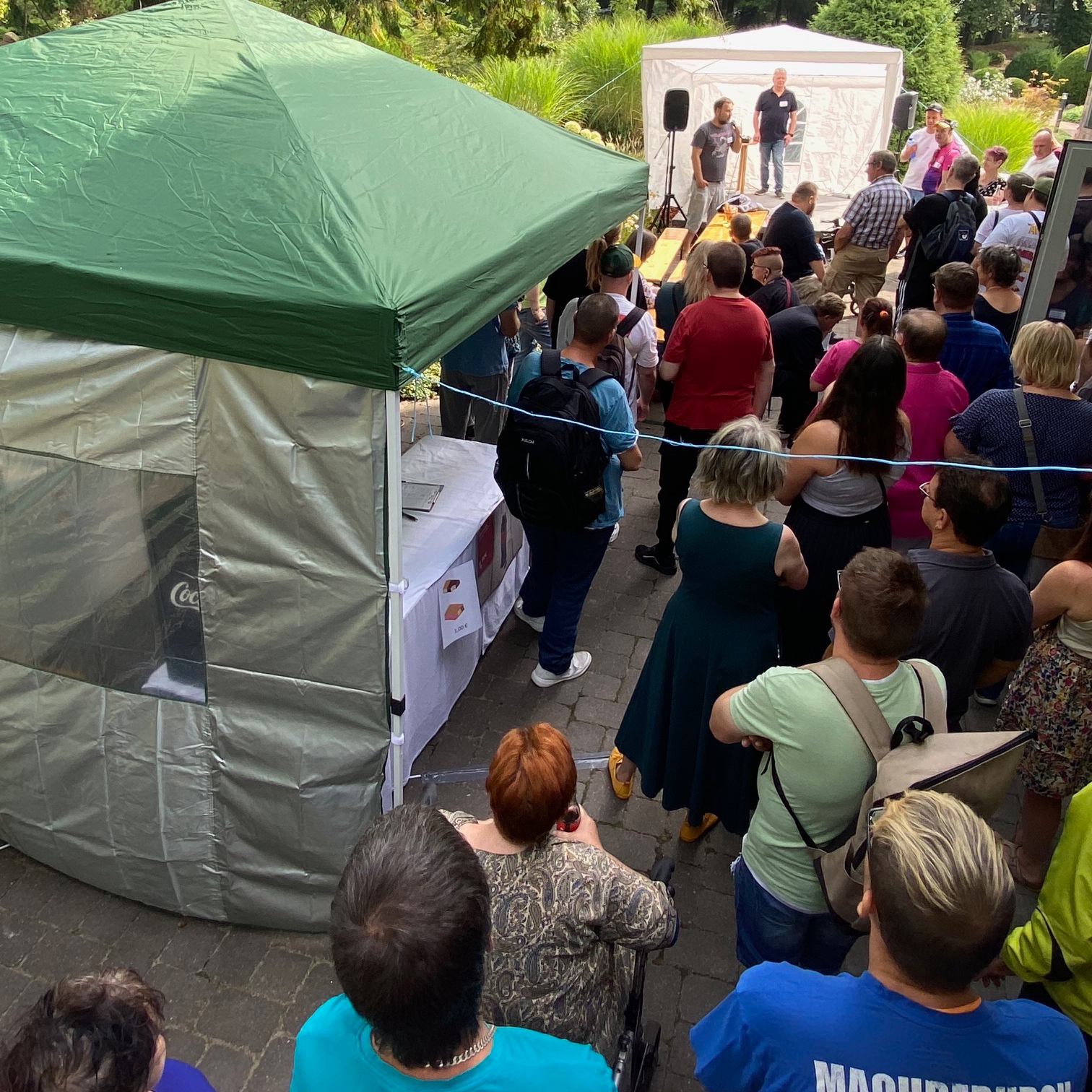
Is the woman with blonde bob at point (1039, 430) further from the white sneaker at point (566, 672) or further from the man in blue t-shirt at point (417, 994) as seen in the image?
the man in blue t-shirt at point (417, 994)

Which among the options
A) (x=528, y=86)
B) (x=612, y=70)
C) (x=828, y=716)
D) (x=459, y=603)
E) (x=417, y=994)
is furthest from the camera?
(x=612, y=70)

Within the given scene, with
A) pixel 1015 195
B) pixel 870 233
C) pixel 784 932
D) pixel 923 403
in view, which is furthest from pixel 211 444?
pixel 870 233

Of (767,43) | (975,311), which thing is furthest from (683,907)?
(767,43)

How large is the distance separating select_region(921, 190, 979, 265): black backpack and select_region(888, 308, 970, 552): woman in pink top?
3151mm

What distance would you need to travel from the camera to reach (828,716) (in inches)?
90.7

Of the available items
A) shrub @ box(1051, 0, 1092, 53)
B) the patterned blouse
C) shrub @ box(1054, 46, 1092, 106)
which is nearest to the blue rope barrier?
the patterned blouse

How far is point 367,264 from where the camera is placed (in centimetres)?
268

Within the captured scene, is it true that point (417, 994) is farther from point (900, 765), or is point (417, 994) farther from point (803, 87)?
point (803, 87)

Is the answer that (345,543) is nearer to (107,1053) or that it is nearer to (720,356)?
(107,1053)

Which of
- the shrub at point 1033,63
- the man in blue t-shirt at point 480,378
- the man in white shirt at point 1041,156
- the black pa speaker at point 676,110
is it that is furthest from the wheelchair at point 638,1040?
the shrub at point 1033,63

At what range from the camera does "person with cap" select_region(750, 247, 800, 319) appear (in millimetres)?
5805

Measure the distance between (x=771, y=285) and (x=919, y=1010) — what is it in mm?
5002

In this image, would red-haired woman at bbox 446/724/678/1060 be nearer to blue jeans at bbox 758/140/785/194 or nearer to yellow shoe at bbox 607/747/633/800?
yellow shoe at bbox 607/747/633/800

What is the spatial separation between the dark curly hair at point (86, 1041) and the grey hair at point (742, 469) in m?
2.12
